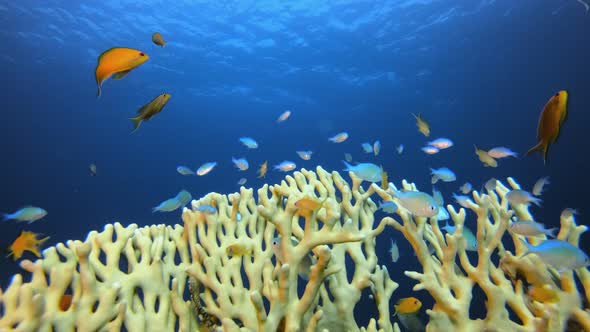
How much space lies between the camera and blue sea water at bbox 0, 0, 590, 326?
19.9 meters

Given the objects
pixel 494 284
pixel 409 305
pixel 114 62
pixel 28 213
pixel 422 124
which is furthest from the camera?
pixel 422 124

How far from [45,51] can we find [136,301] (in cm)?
3311

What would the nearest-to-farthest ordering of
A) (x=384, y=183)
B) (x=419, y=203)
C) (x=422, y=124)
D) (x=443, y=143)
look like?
(x=419, y=203) < (x=384, y=183) < (x=422, y=124) < (x=443, y=143)

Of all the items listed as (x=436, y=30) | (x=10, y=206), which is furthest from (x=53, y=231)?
(x=436, y=30)

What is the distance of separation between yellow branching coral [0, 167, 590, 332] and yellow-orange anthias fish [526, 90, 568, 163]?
1339 mm

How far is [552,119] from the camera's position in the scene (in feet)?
5.13

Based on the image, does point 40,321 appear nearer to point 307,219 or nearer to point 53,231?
point 307,219

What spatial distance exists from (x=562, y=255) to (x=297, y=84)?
3255 centimetres

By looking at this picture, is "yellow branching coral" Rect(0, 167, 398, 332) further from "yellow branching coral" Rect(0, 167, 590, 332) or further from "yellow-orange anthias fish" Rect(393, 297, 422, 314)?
"yellow-orange anthias fish" Rect(393, 297, 422, 314)

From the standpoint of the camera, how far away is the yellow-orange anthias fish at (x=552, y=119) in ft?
5.10

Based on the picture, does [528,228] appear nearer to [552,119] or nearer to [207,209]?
[552,119]

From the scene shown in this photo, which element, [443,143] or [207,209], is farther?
[443,143]

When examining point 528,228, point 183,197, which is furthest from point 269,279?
point 183,197

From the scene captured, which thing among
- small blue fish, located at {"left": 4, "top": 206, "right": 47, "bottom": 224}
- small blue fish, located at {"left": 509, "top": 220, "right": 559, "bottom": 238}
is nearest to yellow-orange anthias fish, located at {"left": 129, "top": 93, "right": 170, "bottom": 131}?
small blue fish, located at {"left": 509, "top": 220, "right": 559, "bottom": 238}
